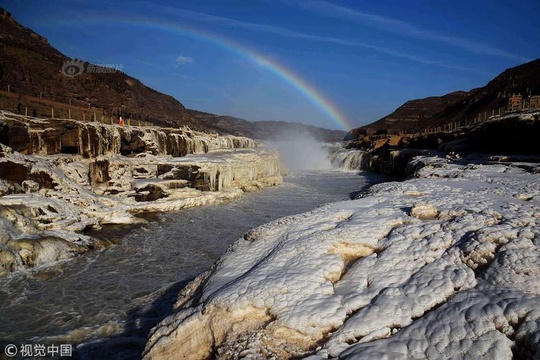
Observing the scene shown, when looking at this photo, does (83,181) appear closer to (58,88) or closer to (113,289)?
(113,289)

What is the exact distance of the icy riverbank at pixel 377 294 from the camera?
2904 mm

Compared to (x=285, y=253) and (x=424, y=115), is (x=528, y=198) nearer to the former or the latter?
(x=285, y=253)

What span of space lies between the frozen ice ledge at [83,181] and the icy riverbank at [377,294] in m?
6.39

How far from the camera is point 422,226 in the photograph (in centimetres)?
534

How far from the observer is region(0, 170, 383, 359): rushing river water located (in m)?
5.61

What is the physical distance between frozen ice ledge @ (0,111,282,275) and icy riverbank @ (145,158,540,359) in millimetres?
6389

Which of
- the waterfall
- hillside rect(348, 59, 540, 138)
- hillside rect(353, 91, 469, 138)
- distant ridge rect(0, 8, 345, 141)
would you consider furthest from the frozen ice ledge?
hillside rect(353, 91, 469, 138)

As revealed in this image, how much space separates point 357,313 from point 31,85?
3580 centimetres

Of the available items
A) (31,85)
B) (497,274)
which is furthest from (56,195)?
(31,85)

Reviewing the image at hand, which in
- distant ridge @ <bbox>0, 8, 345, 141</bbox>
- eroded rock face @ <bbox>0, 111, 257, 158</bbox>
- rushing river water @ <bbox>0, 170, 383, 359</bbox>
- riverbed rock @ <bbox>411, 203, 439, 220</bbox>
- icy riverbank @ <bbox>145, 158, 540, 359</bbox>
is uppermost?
distant ridge @ <bbox>0, 8, 345, 141</bbox>

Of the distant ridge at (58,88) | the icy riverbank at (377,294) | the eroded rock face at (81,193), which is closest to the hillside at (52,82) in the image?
the distant ridge at (58,88)

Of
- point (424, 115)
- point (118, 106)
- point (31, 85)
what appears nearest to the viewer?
point (31, 85)

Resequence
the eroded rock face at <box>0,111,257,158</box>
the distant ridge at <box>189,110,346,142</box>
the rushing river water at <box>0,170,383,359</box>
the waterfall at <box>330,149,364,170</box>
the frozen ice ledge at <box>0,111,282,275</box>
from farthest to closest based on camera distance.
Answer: the distant ridge at <box>189,110,346,142</box> → the waterfall at <box>330,149,364,170</box> → the eroded rock face at <box>0,111,257,158</box> → the frozen ice ledge at <box>0,111,282,275</box> → the rushing river water at <box>0,170,383,359</box>

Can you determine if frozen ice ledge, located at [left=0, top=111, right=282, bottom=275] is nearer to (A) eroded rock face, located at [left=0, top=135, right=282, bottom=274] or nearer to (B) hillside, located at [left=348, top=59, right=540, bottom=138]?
(A) eroded rock face, located at [left=0, top=135, right=282, bottom=274]
